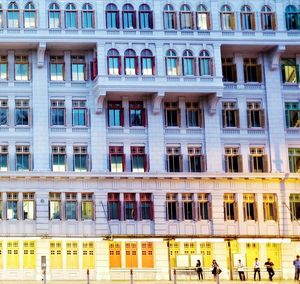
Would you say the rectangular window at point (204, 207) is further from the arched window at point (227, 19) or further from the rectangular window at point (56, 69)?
the rectangular window at point (56, 69)

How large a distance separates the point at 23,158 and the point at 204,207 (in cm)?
1251

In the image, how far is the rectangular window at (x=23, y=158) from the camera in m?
51.9

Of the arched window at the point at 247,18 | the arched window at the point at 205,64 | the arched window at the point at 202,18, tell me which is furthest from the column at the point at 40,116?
the arched window at the point at 247,18

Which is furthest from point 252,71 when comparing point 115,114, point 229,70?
point 115,114

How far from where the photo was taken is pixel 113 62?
52.8m

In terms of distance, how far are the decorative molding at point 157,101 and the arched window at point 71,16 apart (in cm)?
728

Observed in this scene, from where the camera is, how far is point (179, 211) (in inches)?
2062

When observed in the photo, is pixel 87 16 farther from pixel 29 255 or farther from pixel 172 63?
pixel 29 255

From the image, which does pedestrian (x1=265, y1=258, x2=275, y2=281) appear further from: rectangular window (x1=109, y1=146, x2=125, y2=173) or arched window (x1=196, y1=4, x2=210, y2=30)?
arched window (x1=196, y1=4, x2=210, y2=30)

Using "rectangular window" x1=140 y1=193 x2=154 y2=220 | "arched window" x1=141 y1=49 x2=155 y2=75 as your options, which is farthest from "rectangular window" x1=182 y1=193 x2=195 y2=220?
"arched window" x1=141 y1=49 x2=155 y2=75

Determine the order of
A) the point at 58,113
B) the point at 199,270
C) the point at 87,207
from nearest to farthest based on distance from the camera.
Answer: the point at 199,270, the point at 87,207, the point at 58,113

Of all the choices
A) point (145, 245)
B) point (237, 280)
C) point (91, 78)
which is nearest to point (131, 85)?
point (91, 78)

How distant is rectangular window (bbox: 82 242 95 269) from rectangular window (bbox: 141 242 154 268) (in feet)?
10.8

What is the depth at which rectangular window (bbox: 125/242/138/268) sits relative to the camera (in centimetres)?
5153
